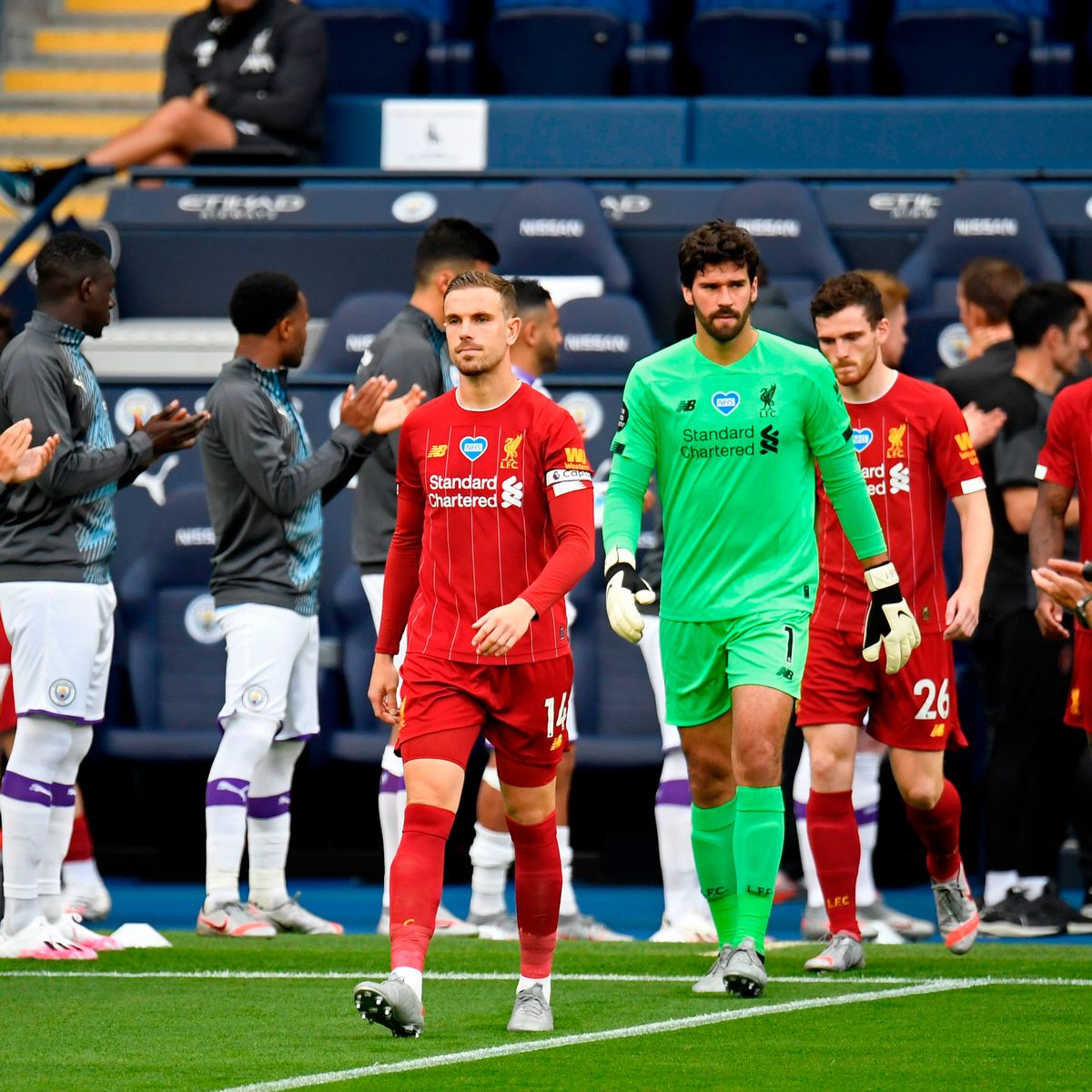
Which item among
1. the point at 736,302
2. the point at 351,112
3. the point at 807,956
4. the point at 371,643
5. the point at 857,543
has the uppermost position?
the point at 351,112

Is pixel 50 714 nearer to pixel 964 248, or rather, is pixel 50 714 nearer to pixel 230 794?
pixel 230 794

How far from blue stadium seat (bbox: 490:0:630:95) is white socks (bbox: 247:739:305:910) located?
271 inches

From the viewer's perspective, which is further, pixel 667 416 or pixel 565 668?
pixel 667 416

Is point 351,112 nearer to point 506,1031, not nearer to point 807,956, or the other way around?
point 807,956

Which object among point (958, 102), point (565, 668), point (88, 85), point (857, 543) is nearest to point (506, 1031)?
point (565, 668)

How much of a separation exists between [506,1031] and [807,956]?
1962mm

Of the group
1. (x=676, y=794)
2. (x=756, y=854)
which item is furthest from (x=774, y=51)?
(x=756, y=854)

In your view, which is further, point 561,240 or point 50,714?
point 561,240

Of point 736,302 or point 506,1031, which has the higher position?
point 736,302

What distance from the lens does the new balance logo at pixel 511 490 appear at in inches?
214

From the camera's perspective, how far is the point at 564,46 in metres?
13.6

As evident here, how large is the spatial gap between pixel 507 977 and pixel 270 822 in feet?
4.92

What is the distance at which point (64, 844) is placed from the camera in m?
7.20

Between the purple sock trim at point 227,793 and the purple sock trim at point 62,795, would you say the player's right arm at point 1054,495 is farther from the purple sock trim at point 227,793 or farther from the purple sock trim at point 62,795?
the purple sock trim at point 62,795
